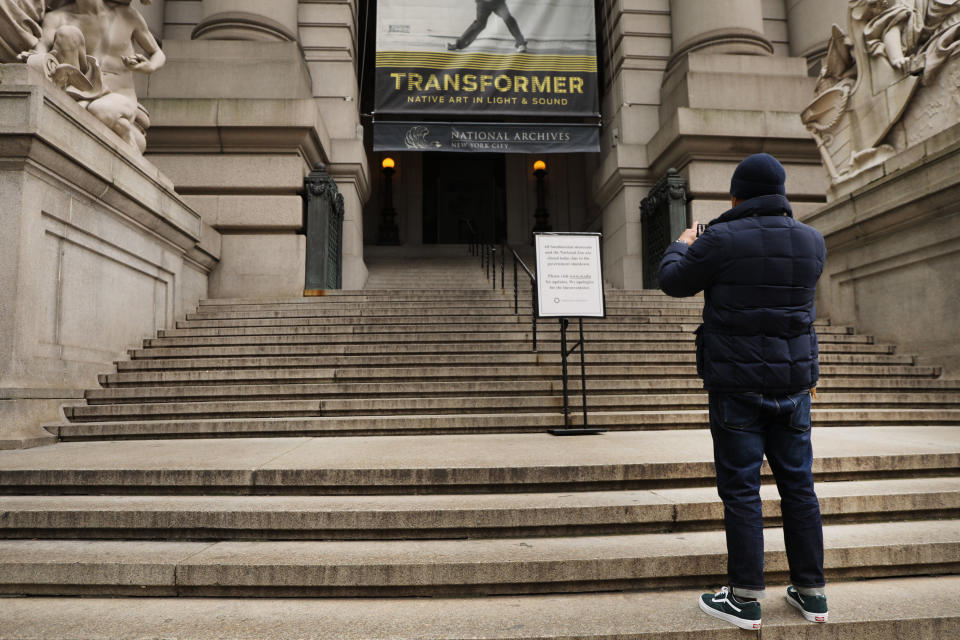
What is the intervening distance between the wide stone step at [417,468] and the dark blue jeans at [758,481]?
1.52 metres

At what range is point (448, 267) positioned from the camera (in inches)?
619

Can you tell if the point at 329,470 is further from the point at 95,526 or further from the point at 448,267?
the point at 448,267

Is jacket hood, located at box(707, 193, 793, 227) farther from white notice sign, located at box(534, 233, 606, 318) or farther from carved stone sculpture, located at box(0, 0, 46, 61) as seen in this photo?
carved stone sculpture, located at box(0, 0, 46, 61)

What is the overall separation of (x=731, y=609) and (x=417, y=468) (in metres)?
2.05

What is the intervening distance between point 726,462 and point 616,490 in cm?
159

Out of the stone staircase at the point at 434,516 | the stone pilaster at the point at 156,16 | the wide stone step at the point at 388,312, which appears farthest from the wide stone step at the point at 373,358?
the stone pilaster at the point at 156,16

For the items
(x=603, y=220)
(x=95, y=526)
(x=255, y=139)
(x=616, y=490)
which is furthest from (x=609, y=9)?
(x=95, y=526)

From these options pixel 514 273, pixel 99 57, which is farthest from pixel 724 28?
pixel 99 57

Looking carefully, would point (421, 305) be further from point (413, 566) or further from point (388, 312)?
point (413, 566)

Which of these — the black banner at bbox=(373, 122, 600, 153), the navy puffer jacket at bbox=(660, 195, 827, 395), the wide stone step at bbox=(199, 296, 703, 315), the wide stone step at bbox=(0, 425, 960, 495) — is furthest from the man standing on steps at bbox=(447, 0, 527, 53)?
the navy puffer jacket at bbox=(660, 195, 827, 395)

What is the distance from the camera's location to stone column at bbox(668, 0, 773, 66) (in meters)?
14.8

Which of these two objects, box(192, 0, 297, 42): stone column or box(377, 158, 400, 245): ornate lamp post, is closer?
box(192, 0, 297, 42): stone column

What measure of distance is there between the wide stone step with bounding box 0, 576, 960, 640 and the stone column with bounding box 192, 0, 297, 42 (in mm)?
13692

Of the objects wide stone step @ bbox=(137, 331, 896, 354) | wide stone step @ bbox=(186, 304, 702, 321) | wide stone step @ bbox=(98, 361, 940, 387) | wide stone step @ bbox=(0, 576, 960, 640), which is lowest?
wide stone step @ bbox=(0, 576, 960, 640)
